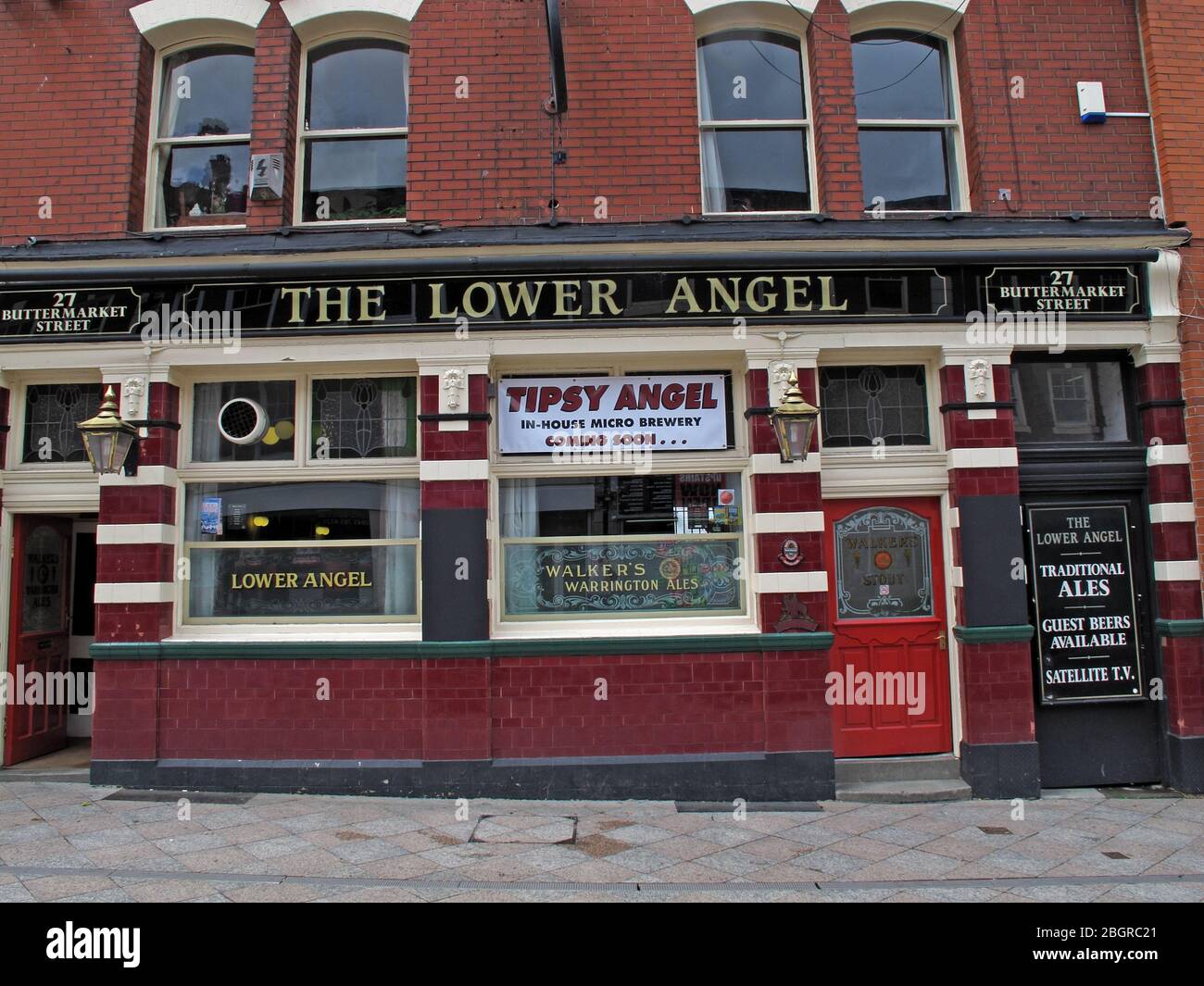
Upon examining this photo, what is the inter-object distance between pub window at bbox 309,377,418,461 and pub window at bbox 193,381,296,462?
10.5 inches

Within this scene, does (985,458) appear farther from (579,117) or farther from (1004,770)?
(579,117)

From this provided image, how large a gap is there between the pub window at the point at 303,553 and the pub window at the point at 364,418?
0.33m

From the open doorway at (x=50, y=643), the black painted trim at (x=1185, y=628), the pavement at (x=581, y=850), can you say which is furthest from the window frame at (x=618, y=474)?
the open doorway at (x=50, y=643)

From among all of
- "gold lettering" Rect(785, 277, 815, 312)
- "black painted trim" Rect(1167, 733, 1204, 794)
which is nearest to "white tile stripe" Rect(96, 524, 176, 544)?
"gold lettering" Rect(785, 277, 815, 312)

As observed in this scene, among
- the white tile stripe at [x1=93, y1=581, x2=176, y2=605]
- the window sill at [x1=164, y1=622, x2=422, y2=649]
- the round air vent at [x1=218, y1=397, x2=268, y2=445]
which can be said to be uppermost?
the round air vent at [x1=218, y1=397, x2=268, y2=445]

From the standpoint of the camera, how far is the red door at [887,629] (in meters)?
7.41

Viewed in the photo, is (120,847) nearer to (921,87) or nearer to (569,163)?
(569,163)

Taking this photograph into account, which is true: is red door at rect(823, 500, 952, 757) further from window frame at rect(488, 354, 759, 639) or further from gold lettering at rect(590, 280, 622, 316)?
gold lettering at rect(590, 280, 622, 316)

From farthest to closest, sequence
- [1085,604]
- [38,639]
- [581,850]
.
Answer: [38,639]
[1085,604]
[581,850]

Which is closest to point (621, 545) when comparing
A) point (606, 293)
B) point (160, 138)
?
point (606, 293)

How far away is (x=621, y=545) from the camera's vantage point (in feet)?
24.6

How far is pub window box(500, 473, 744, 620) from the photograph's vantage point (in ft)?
24.4

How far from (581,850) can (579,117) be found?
6.42 metres

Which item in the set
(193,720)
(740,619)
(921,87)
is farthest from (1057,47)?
(193,720)
